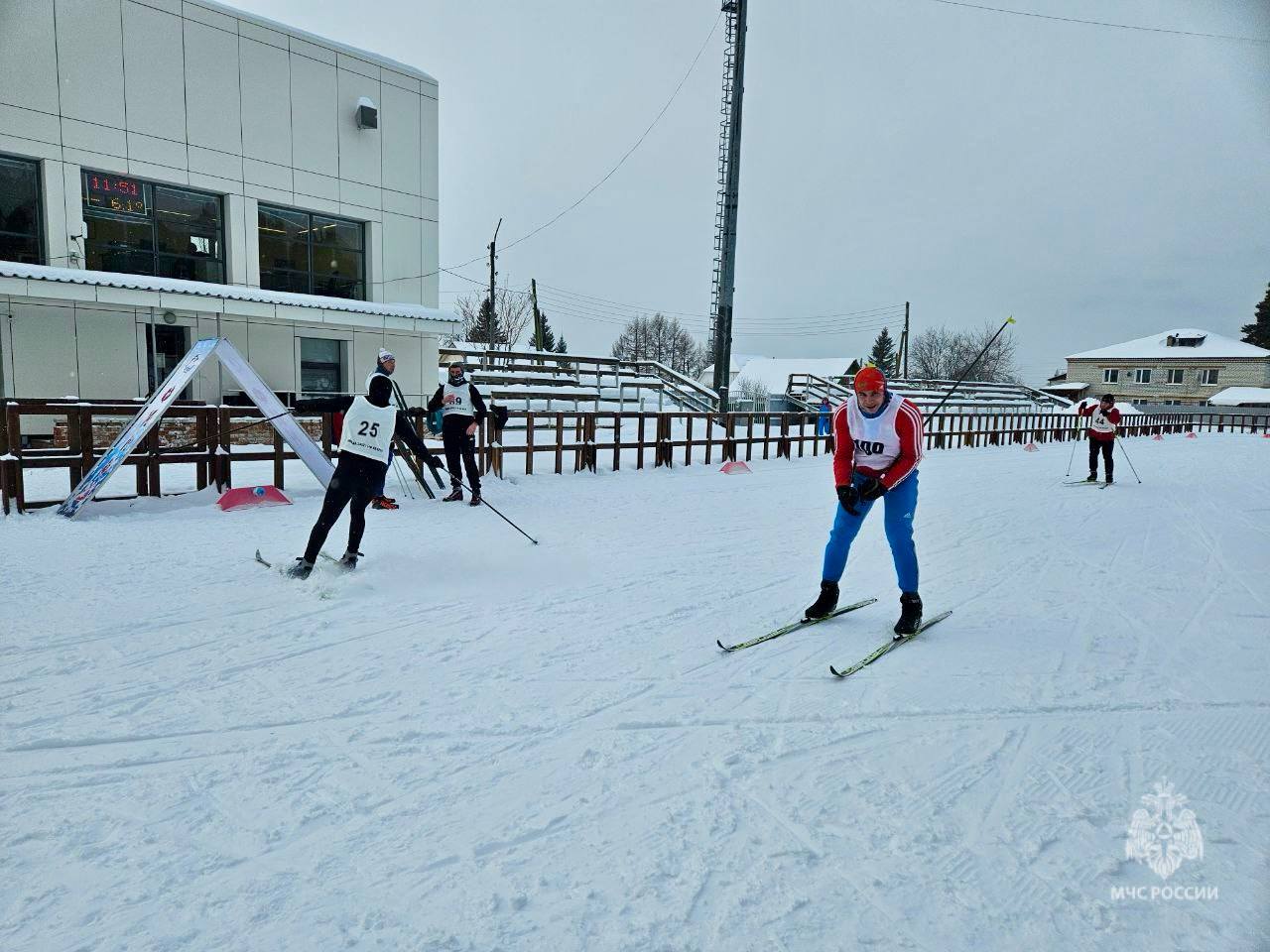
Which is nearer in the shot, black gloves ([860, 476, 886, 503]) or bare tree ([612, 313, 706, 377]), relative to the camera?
black gloves ([860, 476, 886, 503])

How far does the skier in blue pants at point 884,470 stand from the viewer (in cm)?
463

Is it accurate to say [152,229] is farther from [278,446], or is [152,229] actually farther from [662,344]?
[662,344]

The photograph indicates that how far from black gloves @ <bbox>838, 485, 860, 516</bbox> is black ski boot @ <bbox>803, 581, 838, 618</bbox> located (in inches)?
21.5

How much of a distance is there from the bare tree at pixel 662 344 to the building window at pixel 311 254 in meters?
61.6

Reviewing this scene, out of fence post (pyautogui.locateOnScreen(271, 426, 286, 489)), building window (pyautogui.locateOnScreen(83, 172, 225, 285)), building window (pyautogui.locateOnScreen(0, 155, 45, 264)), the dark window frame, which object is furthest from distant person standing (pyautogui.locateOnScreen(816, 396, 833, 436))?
building window (pyautogui.locateOnScreen(0, 155, 45, 264))

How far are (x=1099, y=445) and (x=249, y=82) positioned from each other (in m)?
18.8

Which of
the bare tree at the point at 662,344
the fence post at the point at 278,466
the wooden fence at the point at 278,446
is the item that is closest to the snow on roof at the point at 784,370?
the bare tree at the point at 662,344

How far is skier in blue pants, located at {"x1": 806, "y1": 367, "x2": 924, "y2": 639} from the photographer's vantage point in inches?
182

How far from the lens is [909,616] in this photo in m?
4.64

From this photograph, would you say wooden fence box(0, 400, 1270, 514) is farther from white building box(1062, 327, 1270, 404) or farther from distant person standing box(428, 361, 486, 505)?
white building box(1062, 327, 1270, 404)

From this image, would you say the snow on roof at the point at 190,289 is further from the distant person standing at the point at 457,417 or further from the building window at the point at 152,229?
the distant person standing at the point at 457,417

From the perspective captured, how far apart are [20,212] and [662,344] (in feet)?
230

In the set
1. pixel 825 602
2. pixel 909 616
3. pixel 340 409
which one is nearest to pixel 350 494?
pixel 340 409

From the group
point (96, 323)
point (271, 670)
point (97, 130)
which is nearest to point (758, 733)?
point (271, 670)
